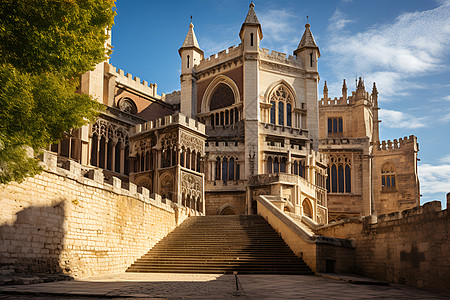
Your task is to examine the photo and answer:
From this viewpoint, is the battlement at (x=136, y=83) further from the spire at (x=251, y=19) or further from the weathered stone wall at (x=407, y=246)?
the weathered stone wall at (x=407, y=246)

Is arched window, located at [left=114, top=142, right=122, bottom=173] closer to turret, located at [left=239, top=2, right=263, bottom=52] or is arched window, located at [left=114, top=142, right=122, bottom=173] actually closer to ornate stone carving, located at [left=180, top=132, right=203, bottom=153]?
ornate stone carving, located at [left=180, top=132, right=203, bottom=153]

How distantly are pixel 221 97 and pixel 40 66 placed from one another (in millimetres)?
33376

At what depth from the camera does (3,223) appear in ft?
46.0

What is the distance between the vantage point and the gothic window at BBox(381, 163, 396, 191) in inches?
1945

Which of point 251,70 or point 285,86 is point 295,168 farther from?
point 251,70

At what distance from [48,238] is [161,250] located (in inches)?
292

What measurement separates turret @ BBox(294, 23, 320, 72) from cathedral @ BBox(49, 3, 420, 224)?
0.11 meters

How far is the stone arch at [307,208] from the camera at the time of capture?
34.4 m

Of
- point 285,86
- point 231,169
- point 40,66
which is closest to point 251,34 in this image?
point 285,86

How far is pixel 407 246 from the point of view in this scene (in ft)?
54.0

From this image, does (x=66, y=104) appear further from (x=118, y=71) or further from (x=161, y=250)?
(x=118, y=71)

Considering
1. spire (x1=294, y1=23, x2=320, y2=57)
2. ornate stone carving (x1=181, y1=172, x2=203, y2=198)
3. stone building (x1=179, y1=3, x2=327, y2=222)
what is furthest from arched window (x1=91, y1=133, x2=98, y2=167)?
spire (x1=294, y1=23, x2=320, y2=57)

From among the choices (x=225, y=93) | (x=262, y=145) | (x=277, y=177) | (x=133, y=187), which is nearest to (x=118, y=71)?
(x=225, y=93)

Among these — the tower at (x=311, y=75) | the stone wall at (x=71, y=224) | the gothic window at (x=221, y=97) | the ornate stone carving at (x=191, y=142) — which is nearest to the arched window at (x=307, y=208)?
the ornate stone carving at (x=191, y=142)
